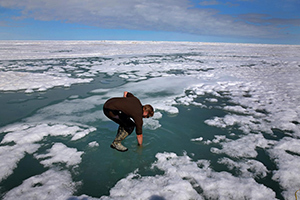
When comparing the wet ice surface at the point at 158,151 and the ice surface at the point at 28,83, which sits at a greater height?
the ice surface at the point at 28,83

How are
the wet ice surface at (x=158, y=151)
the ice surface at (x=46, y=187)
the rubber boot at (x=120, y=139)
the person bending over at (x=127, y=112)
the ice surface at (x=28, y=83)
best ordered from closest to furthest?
1. the ice surface at (x=46, y=187)
2. the wet ice surface at (x=158, y=151)
3. the person bending over at (x=127, y=112)
4. the rubber boot at (x=120, y=139)
5. the ice surface at (x=28, y=83)

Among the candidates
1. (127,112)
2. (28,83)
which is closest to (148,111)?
(127,112)

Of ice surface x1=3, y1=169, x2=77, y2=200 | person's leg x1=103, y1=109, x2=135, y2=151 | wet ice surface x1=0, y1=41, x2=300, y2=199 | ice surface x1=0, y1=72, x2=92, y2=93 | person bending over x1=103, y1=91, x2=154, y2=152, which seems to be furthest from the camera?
ice surface x1=0, y1=72, x2=92, y2=93

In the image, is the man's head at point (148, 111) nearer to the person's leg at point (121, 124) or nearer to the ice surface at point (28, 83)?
the person's leg at point (121, 124)

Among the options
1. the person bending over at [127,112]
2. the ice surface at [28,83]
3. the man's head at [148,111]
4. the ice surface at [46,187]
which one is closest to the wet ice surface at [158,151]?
the ice surface at [46,187]

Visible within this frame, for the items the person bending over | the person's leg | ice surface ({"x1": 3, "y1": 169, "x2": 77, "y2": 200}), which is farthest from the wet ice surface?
the person bending over

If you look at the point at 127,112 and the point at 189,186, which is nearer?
the point at 189,186

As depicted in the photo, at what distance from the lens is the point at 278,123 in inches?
165

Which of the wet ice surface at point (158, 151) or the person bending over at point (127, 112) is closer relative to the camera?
the wet ice surface at point (158, 151)

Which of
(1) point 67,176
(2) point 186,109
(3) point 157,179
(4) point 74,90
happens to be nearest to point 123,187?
(3) point 157,179

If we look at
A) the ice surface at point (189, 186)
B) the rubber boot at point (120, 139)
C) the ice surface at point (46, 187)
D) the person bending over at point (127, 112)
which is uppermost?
the person bending over at point (127, 112)

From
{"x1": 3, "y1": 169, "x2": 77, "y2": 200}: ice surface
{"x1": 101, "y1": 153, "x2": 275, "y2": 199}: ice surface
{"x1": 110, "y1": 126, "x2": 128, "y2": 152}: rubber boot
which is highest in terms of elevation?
{"x1": 110, "y1": 126, "x2": 128, "y2": 152}: rubber boot

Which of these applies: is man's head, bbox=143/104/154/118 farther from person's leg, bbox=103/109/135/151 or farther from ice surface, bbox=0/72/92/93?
ice surface, bbox=0/72/92/93

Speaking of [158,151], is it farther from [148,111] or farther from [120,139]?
[148,111]
